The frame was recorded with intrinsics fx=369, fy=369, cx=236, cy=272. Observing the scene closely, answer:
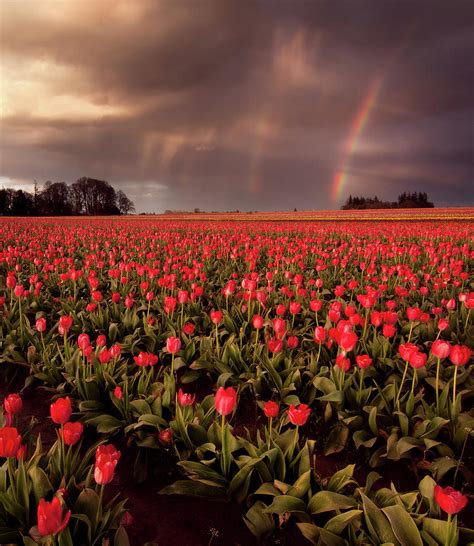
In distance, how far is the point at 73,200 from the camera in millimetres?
110750

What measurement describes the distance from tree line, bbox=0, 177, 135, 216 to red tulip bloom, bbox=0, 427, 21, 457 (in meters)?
98.0

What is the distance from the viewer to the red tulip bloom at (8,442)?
1.78m

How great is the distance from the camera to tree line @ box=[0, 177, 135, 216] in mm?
92312

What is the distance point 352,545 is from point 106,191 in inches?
4802

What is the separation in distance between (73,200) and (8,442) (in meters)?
121

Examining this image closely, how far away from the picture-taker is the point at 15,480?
6.88 feet

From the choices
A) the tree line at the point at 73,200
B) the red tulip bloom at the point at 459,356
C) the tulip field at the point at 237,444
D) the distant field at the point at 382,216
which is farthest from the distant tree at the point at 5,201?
the red tulip bloom at the point at 459,356

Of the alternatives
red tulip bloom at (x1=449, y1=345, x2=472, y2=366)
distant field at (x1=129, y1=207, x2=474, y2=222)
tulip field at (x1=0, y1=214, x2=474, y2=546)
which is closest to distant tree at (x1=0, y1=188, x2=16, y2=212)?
distant field at (x1=129, y1=207, x2=474, y2=222)

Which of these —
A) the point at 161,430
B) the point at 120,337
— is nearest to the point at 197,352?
the point at 120,337

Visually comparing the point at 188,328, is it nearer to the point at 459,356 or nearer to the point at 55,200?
the point at 459,356

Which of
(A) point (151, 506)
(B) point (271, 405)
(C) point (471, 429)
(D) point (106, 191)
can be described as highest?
(D) point (106, 191)

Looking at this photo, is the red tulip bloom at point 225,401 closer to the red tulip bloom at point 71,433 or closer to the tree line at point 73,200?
the red tulip bloom at point 71,433

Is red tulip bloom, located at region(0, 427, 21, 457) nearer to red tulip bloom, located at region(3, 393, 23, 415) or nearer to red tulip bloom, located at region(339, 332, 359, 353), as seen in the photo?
red tulip bloom, located at region(3, 393, 23, 415)

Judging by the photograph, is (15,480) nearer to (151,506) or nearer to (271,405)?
(151,506)
